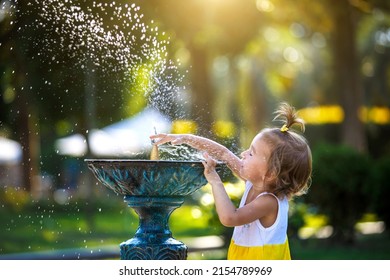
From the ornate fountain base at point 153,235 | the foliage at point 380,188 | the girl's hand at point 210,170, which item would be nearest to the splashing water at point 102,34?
the foliage at point 380,188

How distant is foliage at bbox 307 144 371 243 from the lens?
1123 cm

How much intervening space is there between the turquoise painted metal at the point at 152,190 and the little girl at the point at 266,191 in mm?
279

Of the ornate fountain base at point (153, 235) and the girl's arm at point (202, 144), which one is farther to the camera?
the ornate fountain base at point (153, 235)

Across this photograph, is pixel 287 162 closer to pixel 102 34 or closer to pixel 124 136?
pixel 102 34

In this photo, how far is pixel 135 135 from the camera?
13336 millimetres

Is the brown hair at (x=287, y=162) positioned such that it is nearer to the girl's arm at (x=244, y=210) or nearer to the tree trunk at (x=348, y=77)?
the girl's arm at (x=244, y=210)

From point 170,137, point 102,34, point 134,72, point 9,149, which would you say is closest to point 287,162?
point 170,137

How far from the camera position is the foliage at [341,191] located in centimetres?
1123

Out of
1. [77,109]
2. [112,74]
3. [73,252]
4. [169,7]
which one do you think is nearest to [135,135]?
[112,74]

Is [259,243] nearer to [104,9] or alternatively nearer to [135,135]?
[104,9]

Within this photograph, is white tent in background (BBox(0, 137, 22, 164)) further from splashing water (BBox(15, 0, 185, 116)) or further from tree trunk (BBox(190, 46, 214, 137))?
splashing water (BBox(15, 0, 185, 116))

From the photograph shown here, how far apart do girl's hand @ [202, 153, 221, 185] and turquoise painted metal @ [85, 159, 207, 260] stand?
125 mm

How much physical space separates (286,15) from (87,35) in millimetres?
9337

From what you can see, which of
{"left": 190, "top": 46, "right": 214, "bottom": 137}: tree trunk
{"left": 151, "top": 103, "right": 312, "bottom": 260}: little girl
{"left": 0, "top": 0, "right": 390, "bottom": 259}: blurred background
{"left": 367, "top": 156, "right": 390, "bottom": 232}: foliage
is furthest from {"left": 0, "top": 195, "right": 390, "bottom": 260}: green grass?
{"left": 151, "top": 103, "right": 312, "bottom": 260}: little girl
